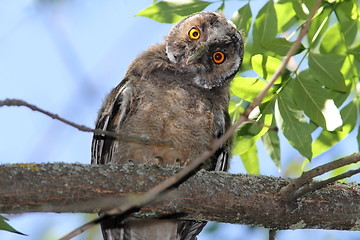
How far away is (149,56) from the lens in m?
4.16

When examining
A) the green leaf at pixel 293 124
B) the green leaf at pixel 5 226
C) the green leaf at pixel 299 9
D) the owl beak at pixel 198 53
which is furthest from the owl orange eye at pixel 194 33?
the green leaf at pixel 5 226

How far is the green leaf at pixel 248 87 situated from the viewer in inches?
132

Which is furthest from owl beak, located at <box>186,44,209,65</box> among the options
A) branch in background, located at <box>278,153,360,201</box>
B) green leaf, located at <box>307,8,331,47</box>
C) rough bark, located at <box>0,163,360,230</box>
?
branch in background, located at <box>278,153,360,201</box>

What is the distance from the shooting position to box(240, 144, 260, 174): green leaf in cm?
369

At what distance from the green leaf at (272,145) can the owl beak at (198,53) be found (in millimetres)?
847

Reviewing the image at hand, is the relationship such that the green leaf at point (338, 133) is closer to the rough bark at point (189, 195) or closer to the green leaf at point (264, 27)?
the rough bark at point (189, 195)

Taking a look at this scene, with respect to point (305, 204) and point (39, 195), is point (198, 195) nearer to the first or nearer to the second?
point (305, 204)

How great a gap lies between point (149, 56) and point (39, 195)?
190 centimetres

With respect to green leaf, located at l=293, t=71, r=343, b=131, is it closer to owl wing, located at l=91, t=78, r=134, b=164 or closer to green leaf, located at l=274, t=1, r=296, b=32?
green leaf, located at l=274, t=1, r=296, b=32

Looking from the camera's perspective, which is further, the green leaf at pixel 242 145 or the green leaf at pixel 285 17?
the green leaf at pixel 285 17

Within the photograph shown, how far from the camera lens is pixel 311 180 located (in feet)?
8.55

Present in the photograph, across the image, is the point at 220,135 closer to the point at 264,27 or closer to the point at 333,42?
the point at 264,27

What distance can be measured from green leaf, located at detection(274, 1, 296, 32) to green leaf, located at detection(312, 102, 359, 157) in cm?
66

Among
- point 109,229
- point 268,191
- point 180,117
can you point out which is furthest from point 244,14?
point 109,229
